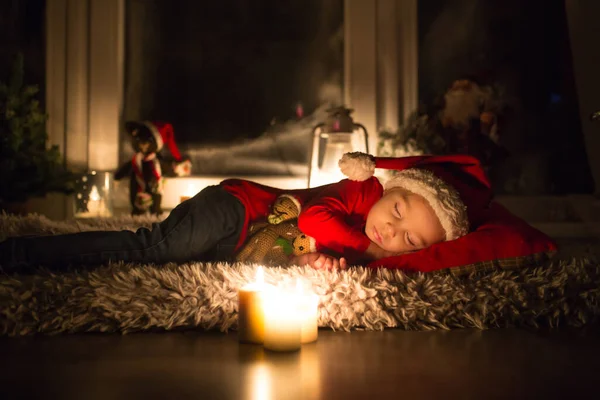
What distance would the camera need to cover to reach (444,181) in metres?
1.35

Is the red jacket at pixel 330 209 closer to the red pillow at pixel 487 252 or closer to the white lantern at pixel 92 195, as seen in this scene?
the red pillow at pixel 487 252

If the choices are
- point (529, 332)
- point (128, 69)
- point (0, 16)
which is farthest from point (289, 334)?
point (0, 16)

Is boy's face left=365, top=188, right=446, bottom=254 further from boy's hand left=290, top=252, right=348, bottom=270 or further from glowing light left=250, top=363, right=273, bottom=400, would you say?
glowing light left=250, top=363, right=273, bottom=400

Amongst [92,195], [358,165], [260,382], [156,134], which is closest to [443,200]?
[358,165]

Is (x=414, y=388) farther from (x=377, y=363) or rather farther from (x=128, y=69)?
(x=128, y=69)

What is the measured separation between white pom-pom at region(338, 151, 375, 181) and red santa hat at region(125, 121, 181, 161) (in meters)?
1.21

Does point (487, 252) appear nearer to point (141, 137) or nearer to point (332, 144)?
point (332, 144)

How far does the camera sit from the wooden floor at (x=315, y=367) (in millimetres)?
775

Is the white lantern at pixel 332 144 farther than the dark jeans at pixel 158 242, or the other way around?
the white lantern at pixel 332 144

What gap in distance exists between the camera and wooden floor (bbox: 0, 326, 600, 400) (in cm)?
77

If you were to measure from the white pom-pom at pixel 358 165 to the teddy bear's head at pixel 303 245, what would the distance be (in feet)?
0.59

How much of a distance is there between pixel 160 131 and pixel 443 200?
1.45 m

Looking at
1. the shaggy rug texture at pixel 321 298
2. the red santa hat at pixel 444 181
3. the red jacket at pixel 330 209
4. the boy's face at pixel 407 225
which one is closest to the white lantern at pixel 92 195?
the red jacket at pixel 330 209

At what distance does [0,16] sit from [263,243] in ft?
6.34
